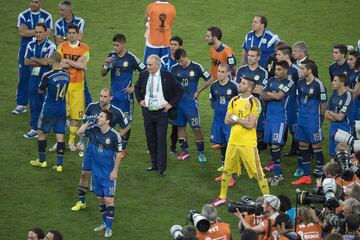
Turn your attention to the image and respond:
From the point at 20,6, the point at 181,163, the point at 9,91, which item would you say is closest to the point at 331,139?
the point at 181,163

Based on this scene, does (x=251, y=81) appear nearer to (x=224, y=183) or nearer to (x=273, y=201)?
(x=224, y=183)

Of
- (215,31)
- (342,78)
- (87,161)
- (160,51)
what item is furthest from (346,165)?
(160,51)

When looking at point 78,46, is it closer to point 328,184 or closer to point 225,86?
point 225,86

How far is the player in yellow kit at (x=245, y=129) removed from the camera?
570 inches

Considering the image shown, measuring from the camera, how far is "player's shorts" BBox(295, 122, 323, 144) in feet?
51.1

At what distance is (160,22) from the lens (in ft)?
59.7

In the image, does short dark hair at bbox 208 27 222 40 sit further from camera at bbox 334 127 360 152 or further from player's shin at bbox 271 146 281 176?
camera at bbox 334 127 360 152

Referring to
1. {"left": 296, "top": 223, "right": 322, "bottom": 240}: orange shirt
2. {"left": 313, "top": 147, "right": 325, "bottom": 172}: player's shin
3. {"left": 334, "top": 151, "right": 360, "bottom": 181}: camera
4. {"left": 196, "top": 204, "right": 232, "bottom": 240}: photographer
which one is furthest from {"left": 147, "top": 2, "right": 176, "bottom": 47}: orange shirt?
{"left": 296, "top": 223, "right": 322, "bottom": 240}: orange shirt

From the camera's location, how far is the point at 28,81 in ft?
60.6

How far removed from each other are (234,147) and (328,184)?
262 centimetres

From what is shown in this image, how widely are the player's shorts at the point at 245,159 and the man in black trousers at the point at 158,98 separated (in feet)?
5.00

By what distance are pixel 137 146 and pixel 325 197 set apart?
596 cm

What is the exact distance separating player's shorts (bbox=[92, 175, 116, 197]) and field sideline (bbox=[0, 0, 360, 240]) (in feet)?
1.96

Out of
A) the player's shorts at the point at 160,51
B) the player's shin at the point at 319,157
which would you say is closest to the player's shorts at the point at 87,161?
the player's shin at the point at 319,157
